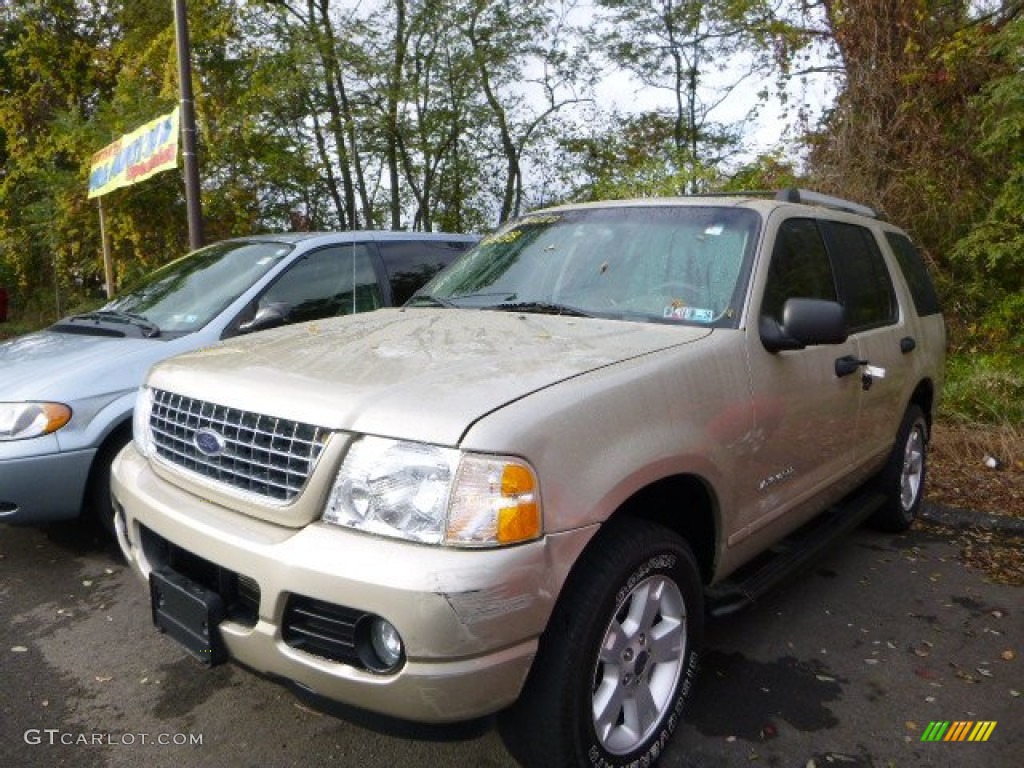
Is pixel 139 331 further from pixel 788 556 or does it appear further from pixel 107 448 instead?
pixel 788 556

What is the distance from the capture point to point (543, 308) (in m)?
3.07

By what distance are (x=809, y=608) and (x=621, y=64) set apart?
17.3 metres

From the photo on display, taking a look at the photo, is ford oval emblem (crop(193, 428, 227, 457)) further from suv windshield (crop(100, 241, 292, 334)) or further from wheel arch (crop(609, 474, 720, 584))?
suv windshield (crop(100, 241, 292, 334))

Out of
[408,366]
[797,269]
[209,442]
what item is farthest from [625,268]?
[209,442]

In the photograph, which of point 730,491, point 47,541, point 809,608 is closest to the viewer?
point 730,491

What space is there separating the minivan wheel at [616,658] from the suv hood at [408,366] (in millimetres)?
538

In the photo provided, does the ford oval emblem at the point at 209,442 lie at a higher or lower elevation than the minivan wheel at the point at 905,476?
higher

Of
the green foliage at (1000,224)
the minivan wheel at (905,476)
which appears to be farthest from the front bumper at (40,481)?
the green foliage at (1000,224)

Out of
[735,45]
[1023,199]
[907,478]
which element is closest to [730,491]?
[907,478]

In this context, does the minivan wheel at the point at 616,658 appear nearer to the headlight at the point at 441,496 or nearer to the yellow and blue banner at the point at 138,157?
the headlight at the point at 441,496

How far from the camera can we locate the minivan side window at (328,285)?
4715 mm

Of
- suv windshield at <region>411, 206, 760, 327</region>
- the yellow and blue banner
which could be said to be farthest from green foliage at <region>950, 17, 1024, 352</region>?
the yellow and blue banner

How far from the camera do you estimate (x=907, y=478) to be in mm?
4438

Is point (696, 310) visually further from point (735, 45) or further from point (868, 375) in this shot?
point (735, 45)
